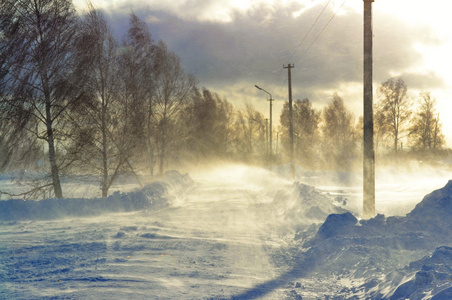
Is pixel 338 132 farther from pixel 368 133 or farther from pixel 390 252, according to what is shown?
pixel 390 252

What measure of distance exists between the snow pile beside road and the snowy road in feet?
3.52

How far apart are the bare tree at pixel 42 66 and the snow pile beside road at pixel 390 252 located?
498 inches

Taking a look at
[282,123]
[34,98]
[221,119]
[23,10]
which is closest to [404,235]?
[34,98]

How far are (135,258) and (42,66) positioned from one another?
1179 centimetres

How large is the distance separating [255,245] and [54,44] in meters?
13.1

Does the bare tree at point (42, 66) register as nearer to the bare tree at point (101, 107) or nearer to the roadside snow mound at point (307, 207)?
the bare tree at point (101, 107)

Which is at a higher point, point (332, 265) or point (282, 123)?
point (282, 123)

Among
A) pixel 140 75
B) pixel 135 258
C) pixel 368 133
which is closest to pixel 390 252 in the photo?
pixel 368 133

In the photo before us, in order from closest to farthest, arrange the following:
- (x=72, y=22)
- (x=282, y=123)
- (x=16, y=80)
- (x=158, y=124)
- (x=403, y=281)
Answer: (x=403, y=281), (x=16, y=80), (x=72, y=22), (x=158, y=124), (x=282, y=123)

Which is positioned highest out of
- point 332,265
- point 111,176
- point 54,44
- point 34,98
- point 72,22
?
point 72,22

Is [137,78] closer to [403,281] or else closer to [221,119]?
[403,281]

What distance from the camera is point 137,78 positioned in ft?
72.7

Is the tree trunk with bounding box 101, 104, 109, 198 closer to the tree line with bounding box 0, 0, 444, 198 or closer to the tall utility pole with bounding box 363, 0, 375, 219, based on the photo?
the tree line with bounding box 0, 0, 444, 198

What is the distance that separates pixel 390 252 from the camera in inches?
239
